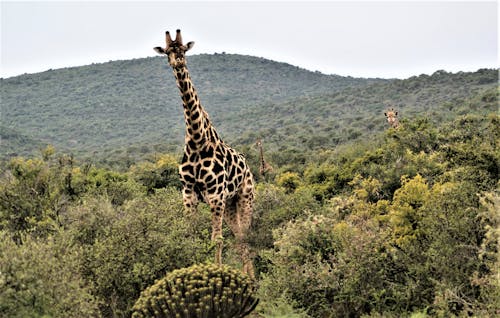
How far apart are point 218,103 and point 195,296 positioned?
9095cm

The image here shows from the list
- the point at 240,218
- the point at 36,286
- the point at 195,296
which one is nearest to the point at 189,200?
the point at 240,218

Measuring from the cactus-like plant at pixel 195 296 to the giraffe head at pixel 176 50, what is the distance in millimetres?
4038

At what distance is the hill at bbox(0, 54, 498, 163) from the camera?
5903 cm

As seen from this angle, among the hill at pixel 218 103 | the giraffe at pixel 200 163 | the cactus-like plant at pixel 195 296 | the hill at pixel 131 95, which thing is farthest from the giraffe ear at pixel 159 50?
the hill at pixel 131 95

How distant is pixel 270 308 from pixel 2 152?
5539 cm

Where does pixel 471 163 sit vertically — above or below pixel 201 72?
below

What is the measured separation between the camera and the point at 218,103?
99.3 meters

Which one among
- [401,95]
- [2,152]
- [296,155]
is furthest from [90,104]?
[296,155]

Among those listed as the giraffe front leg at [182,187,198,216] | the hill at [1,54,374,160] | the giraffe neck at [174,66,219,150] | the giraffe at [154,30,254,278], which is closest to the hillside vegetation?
the giraffe front leg at [182,187,198,216]

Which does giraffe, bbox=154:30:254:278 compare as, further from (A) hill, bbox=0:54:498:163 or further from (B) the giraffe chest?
(A) hill, bbox=0:54:498:163

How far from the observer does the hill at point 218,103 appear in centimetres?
5903

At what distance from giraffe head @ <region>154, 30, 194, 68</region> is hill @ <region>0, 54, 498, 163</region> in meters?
35.4

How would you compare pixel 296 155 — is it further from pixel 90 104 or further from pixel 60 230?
pixel 90 104

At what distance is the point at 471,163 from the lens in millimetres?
12789
